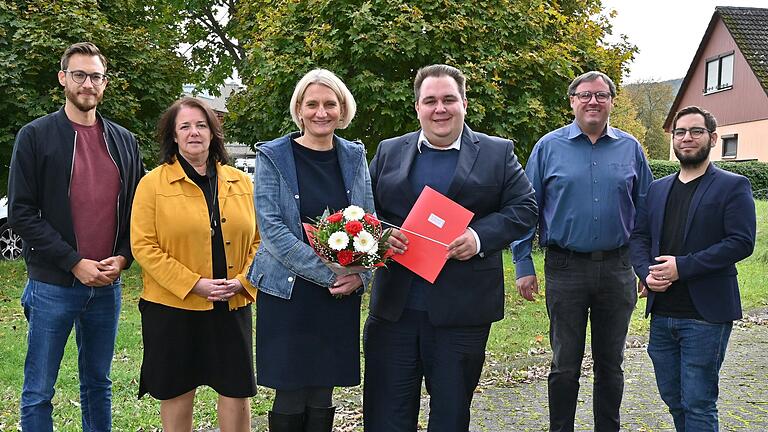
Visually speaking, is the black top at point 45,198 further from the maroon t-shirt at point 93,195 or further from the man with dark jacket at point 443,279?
the man with dark jacket at point 443,279

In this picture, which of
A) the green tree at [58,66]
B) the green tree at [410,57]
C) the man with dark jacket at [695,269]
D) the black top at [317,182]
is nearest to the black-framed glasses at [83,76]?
the black top at [317,182]

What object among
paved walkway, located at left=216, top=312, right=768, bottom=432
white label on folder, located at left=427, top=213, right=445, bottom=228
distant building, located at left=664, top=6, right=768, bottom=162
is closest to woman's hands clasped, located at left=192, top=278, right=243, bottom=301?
white label on folder, located at left=427, top=213, right=445, bottom=228

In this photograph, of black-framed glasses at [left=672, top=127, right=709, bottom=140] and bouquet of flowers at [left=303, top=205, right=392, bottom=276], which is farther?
black-framed glasses at [left=672, top=127, right=709, bottom=140]

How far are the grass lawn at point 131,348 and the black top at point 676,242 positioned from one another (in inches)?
131

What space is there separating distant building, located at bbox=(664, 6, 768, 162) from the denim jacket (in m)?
30.7

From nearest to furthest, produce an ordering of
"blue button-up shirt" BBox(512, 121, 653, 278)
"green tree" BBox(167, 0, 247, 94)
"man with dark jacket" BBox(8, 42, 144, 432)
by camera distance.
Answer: "man with dark jacket" BBox(8, 42, 144, 432)
"blue button-up shirt" BBox(512, 121, 653, 278)
"green tree" BBox(167, 0, 247, 94)

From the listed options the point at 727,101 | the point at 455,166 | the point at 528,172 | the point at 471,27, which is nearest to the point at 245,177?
the point at 455,166

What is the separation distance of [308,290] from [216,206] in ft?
2.70

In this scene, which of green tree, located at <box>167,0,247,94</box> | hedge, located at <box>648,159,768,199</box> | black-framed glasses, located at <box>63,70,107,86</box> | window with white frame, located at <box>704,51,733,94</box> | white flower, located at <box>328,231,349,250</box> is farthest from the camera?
window with white frame, located at <box>704,51,733,94</box>

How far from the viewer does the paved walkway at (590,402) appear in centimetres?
575

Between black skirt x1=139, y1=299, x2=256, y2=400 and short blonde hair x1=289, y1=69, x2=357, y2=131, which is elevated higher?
short blonde hair x1=289, y1=69, x2=357, y2=131

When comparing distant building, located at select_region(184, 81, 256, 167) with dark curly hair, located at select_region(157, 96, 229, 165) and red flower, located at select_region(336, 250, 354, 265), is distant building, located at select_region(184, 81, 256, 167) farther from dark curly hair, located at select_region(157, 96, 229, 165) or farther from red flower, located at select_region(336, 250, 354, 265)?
red flower, located at select_region(336, 250, 354, 265)

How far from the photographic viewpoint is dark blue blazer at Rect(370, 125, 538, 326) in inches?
159

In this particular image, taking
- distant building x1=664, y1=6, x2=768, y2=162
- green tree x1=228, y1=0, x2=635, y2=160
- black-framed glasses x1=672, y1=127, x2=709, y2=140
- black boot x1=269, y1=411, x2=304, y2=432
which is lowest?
black boot x1=269, y1=411, x2=304, y2=432
